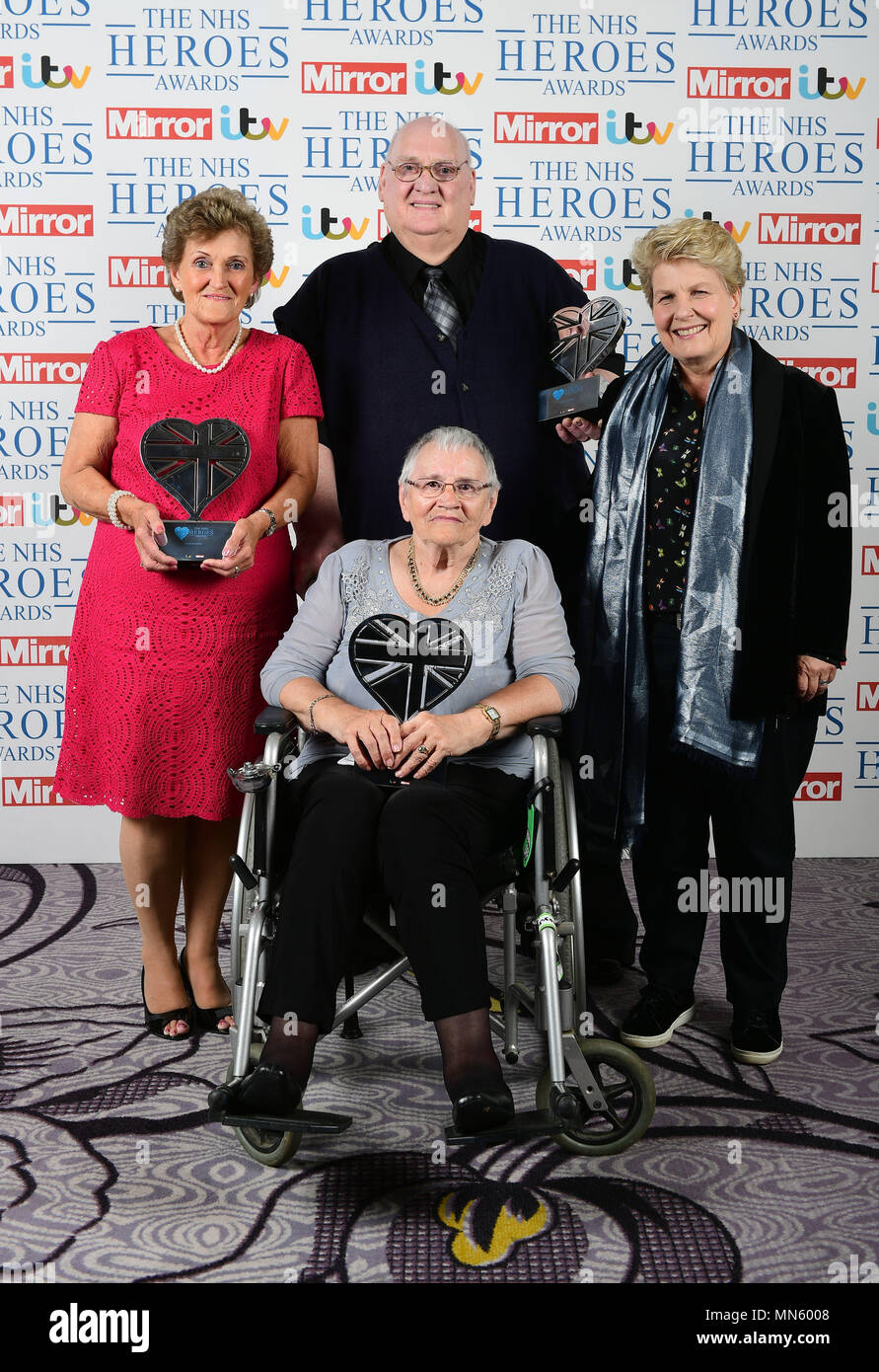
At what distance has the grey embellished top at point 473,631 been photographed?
2.26m

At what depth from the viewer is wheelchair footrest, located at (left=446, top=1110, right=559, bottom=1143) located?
1.76 meters

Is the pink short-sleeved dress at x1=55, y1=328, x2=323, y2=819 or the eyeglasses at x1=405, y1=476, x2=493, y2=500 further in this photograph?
the pink short-sleeved dress at x1=55, y1=328, x2=323, y2=819

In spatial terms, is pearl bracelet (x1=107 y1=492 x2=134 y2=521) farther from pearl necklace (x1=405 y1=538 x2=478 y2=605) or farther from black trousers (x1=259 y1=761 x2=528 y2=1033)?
black trousers (x1=259 y1=761 x2=528 y2=1033)

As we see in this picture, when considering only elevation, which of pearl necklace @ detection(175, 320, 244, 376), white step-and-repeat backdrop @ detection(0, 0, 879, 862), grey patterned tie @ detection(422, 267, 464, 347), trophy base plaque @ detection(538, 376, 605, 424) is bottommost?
trophy base plaque @ detection(538, 376, 605, 424)

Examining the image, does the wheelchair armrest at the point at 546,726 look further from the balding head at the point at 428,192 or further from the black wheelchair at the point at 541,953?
the balding head at the point at 428,192

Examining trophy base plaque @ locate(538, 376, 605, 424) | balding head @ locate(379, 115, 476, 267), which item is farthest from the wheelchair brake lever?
balding head @ locate(379, 115, 476, 267)

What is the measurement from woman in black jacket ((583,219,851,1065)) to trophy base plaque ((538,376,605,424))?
0.08m

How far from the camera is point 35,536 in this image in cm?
387

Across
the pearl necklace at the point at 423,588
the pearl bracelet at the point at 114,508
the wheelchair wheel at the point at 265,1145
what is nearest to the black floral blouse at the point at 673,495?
the pearl necklace at the point at 423,588

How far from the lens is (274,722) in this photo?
2133 mm

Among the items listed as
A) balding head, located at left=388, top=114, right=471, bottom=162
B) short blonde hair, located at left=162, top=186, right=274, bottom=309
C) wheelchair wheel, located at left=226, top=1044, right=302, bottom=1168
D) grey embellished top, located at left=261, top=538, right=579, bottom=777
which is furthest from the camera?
balding head, located at left=388, top=114, right=471, bottom=162

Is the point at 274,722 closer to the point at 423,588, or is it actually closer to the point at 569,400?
the point at 423,588
